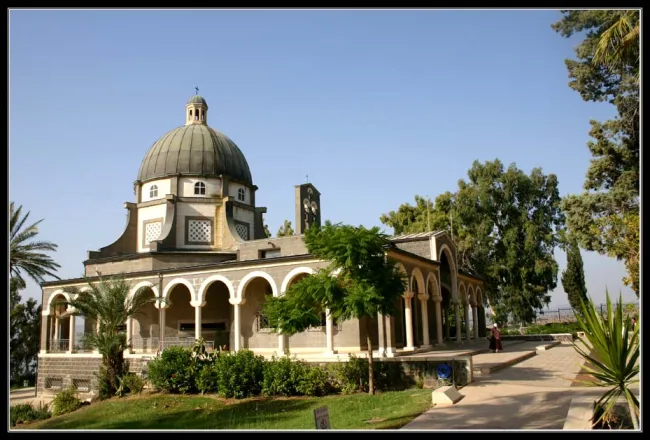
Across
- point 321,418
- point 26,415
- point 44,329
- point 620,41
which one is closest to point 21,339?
point 44,329

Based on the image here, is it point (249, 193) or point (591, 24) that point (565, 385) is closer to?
point (591, 24)

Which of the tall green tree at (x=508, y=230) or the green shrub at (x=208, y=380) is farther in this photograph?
the tall green tree at (x=508, y=230)

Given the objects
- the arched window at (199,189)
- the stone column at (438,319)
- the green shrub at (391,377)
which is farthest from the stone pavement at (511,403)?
the arched window at (199,189)

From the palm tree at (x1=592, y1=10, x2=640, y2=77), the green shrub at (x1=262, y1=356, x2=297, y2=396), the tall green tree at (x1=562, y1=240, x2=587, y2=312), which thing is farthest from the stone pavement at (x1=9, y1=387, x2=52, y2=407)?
the tall green tree at (x1=562, y1=240, x2=587, y2=312)

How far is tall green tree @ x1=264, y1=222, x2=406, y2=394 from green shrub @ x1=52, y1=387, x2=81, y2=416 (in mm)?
9367

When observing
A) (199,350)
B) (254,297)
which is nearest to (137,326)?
(254,297)

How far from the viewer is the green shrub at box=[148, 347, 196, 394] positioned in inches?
781

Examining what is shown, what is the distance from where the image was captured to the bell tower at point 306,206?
27047 mm

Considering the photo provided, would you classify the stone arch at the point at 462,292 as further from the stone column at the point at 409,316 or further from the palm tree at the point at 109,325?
the palm tree at the point at 109,325

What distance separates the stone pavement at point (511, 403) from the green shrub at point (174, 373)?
9.82 metres

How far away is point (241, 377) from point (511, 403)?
8.95 m

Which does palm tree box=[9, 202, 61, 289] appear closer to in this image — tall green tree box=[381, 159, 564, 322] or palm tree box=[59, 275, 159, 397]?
palm tree box=[59, 275, 159, 397]

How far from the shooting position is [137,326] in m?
29.2
